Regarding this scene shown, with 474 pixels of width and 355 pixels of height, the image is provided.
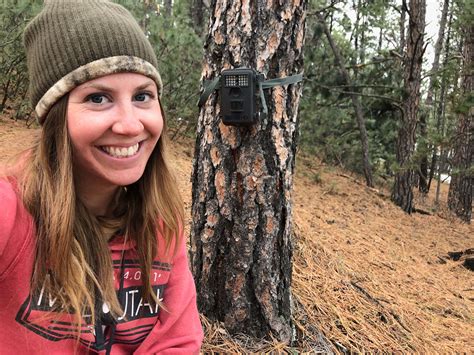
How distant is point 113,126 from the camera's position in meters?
1.32

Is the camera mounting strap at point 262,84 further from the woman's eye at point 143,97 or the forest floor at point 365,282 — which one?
the forest floor at point 365,282

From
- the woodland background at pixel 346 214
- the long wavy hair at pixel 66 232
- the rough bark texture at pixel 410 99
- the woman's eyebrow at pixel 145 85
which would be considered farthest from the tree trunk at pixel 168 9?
the long wavy hair at pixel 66 232

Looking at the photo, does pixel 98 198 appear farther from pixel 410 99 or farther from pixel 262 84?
pixel 410 99

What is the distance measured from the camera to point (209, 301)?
2201 mm

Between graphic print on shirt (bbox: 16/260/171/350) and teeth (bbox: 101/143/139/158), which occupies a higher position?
teeth (bbox: 101/143/139/158)

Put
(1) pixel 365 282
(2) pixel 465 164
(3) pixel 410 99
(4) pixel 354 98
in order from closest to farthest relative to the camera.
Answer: (1) pixel 365 282, (3) pixel 410 99, (4) pixel 354 98, (2) pixel 465 164

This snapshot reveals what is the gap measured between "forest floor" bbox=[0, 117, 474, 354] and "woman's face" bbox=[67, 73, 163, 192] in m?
0.26

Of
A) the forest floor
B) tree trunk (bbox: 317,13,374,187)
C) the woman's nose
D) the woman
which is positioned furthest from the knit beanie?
tree trunk (bbox: 317,13,374,187)

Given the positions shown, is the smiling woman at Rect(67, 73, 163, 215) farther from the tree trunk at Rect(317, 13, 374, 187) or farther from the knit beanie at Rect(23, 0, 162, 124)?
the tree trunk at Rect(317, 13, 374, 187)

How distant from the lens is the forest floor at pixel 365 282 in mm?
2434

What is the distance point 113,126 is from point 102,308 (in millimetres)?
588

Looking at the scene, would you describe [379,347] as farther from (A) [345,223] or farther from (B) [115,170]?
(A) [345,223]

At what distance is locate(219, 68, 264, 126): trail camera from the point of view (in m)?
1.96

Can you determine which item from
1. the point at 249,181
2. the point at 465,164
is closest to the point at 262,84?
the point at 249,181
